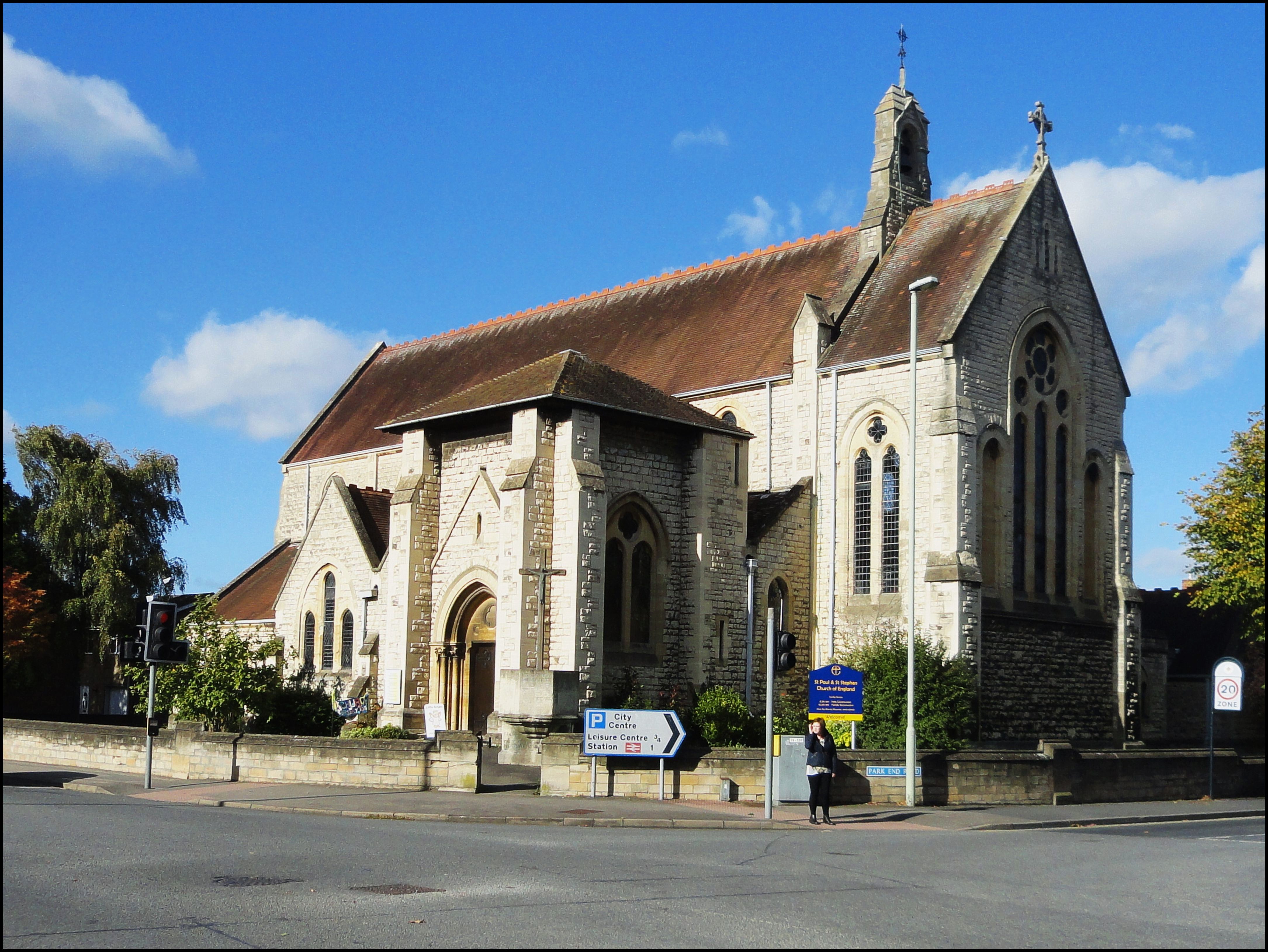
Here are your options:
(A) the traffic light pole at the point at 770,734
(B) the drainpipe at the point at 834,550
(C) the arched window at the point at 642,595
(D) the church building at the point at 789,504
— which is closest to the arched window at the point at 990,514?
(D) the church building at the point at 789,504

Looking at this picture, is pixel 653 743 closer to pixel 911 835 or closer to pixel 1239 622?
pixel 911 835

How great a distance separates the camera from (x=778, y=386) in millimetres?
33969

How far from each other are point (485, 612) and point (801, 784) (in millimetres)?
9815

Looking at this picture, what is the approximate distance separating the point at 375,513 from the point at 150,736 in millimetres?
13013

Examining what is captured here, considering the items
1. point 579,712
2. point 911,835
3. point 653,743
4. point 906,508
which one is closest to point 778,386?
point 906,508

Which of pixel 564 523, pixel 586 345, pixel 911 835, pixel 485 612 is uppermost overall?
pixel 586 345

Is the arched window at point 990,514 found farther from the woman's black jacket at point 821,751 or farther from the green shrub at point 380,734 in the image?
the green shrub at point 380,734

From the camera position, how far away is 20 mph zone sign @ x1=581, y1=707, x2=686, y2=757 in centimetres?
2173

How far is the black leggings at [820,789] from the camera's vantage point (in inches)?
770

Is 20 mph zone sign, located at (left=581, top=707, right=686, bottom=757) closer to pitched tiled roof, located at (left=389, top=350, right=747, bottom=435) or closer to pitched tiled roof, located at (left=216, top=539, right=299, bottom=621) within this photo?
pitched tiled roof, located at (left=389, top=350, right=747, bottom=435)

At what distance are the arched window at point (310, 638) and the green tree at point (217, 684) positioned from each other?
25.5 ft

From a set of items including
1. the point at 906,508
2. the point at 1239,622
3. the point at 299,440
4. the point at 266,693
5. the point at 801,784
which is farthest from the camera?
the point at 299,440

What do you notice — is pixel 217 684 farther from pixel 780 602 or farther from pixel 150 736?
pixel 780 602

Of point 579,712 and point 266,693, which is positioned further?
point 266,693
